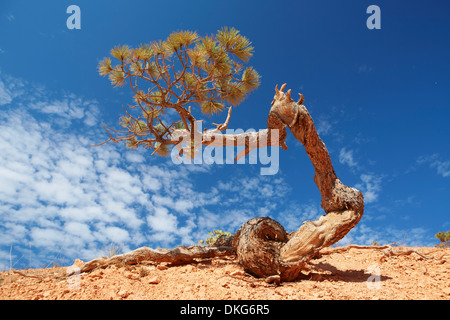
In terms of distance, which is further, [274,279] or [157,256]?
[157,256]

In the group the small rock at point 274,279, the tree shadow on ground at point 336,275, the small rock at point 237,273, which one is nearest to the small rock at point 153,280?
the small rock at point 237,273

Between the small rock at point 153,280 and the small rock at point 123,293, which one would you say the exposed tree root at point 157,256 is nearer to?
the small rock at point 153,280

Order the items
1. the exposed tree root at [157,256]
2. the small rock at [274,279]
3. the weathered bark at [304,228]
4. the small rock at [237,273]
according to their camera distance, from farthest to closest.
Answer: the exposed tree root at [157,256] → the weathered bark at [304,228] → the small rock at [237,273] → the small rock at [274,279]

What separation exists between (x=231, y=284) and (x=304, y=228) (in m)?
1.40

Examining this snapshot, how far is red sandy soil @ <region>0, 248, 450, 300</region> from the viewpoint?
2.72 metres

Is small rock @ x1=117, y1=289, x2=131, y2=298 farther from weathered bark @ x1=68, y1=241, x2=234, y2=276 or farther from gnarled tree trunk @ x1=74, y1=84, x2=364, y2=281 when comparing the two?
gnarled tree trunk @ x1=74, y1=84, x2=364, y2=281

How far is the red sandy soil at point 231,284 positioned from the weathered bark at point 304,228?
23cm

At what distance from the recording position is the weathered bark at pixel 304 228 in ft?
11.8

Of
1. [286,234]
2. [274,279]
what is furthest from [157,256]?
[286,234]

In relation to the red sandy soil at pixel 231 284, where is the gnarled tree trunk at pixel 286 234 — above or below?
above

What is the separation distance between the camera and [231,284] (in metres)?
3.04

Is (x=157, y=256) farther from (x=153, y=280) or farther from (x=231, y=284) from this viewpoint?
(x=231, y=284)
